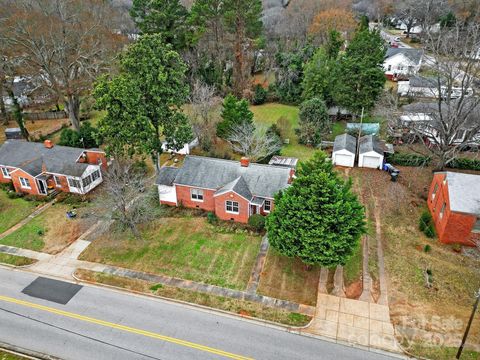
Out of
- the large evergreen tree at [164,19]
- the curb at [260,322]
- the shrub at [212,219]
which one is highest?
the large evergreen tree at [164,19]

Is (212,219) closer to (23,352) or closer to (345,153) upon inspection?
(23,352)

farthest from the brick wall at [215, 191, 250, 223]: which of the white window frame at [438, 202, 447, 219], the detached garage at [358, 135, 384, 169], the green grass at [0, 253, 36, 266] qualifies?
the detached garage at [358, 135, 384, 169]

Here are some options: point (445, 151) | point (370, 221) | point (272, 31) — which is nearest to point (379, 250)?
point (370, 221)

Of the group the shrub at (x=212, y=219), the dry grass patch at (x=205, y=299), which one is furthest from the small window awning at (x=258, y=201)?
the dry grass patch at (x=205, y=299)

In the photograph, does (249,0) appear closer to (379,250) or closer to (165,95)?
(165,95)

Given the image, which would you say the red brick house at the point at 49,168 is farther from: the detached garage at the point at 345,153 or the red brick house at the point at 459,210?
the red brick house at the point at 459,210

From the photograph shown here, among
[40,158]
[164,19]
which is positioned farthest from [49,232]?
[164,19]
